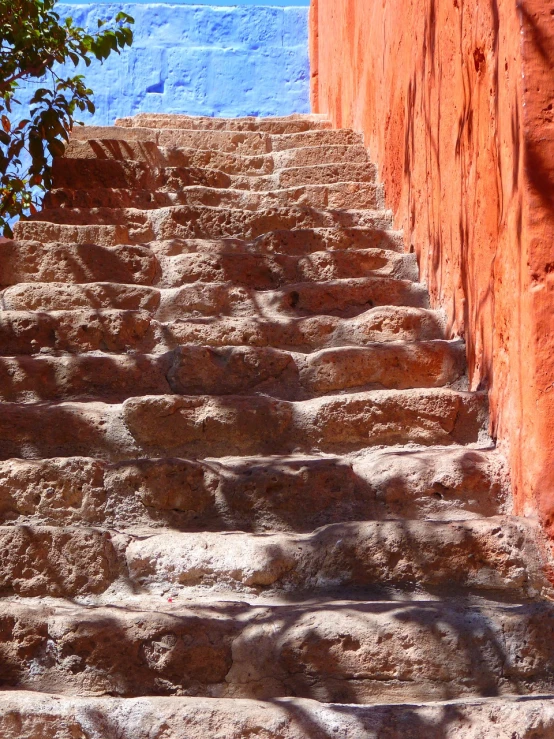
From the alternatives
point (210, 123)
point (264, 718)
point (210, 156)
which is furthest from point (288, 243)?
point (210, 123)

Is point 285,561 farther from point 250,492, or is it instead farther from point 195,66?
point 195,66

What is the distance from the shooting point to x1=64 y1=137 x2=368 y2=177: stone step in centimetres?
500

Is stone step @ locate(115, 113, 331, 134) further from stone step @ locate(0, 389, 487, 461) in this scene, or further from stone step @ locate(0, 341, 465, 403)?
stone step @ locate(0, 389, 487, 461)

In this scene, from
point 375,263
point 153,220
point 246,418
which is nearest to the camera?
point 246,418

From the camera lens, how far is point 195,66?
9266mm

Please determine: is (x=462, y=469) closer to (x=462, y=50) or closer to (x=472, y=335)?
(x=472, y=335)

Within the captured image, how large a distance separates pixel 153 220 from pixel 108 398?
142 cm

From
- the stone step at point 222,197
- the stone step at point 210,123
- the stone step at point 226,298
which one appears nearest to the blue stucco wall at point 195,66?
the stone step at point 210,123

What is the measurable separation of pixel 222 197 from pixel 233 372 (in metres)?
1.78

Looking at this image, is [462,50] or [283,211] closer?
[462,50]

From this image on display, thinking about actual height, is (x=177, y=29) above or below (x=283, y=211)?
above

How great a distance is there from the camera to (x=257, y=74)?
9344 millimetres

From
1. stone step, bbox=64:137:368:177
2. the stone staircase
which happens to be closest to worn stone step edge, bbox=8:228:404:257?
the stone staircase

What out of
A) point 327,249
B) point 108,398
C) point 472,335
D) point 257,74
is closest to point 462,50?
point 472,335
